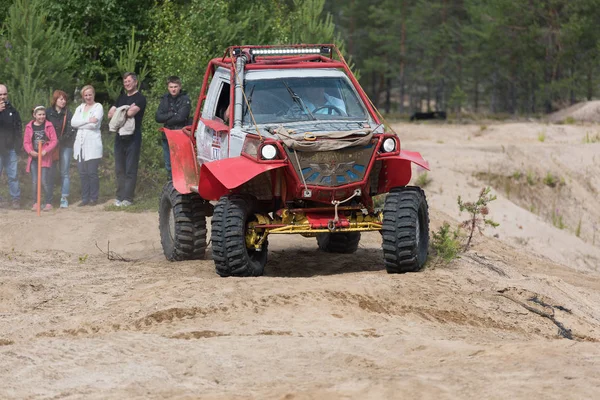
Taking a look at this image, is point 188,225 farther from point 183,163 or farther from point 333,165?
point 333,165

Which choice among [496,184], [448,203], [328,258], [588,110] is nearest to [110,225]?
[328,258]

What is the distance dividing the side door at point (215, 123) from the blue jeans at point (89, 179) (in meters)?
5.09

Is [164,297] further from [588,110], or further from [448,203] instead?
[588,110]

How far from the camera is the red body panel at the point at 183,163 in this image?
39.3 feet

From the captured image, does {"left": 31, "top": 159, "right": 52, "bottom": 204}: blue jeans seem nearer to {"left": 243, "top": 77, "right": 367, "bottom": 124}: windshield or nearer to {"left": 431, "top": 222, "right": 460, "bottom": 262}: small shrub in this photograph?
{"left": 243, "top": 77, "right": 367, "bottom": 124}: windshield

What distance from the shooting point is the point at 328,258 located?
12.7m

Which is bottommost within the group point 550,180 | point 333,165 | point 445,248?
point 550,180

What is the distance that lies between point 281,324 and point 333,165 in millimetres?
2226

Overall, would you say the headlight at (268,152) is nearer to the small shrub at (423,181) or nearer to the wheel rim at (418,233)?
the wheel rim at (418,233)

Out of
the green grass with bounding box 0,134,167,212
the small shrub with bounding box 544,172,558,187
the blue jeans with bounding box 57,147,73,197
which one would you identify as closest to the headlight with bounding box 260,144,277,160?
the green grass with bounding box 0,134,167,212

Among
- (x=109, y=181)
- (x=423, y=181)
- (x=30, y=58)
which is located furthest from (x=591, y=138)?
→ (x=30, y=58)

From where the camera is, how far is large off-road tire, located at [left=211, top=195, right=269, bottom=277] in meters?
10.3

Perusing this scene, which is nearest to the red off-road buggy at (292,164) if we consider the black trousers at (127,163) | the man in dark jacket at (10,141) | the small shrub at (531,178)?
the black trousers at (127,163)

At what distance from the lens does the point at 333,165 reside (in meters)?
10.3
